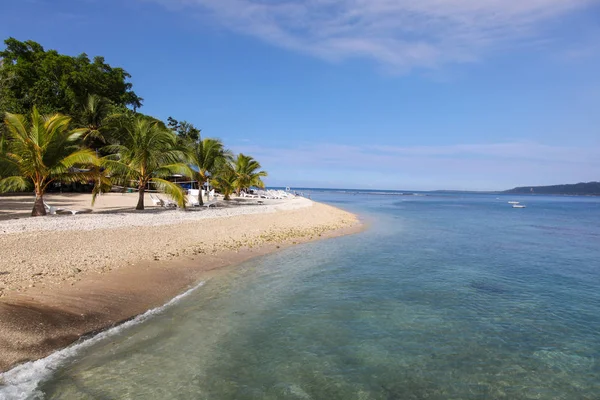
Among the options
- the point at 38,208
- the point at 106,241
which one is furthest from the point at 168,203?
the point at 106,241

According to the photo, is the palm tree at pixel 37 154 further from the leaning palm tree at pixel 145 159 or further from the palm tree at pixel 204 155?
the palm tree at pixel 204 155

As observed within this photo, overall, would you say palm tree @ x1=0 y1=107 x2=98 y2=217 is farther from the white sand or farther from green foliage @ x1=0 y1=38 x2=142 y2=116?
green foliage @ x1=0 y1=38 x2=142 y2=116

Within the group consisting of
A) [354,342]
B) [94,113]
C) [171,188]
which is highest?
[94,113]

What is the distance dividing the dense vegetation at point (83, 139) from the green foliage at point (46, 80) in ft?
0.29

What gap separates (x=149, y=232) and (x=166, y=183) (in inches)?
254

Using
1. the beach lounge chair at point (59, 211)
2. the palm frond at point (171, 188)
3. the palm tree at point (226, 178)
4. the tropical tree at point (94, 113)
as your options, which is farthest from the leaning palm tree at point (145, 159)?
the tropical tree at point (94, 113)

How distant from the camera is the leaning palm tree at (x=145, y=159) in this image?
1975 centimetres

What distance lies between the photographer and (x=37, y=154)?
50.5 feet

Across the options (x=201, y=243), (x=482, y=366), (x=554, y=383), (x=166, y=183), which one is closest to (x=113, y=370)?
(x=482, y=366)

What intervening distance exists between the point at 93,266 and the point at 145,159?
1317 centimetres

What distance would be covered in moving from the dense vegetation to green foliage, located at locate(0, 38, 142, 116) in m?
0.09

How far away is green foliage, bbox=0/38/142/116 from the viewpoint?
32.7 m

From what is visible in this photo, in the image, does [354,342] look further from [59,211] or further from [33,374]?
[59,211]

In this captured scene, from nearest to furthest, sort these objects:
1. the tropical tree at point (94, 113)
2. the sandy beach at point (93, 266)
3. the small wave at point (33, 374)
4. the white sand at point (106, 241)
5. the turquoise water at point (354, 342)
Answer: the small wave at point (33, 374) → the turquoise water at point (354, 342) → the sandy beach at point (93, 266) → the white sand at point (106, 241) → the tropical tree at point (94, 113)
